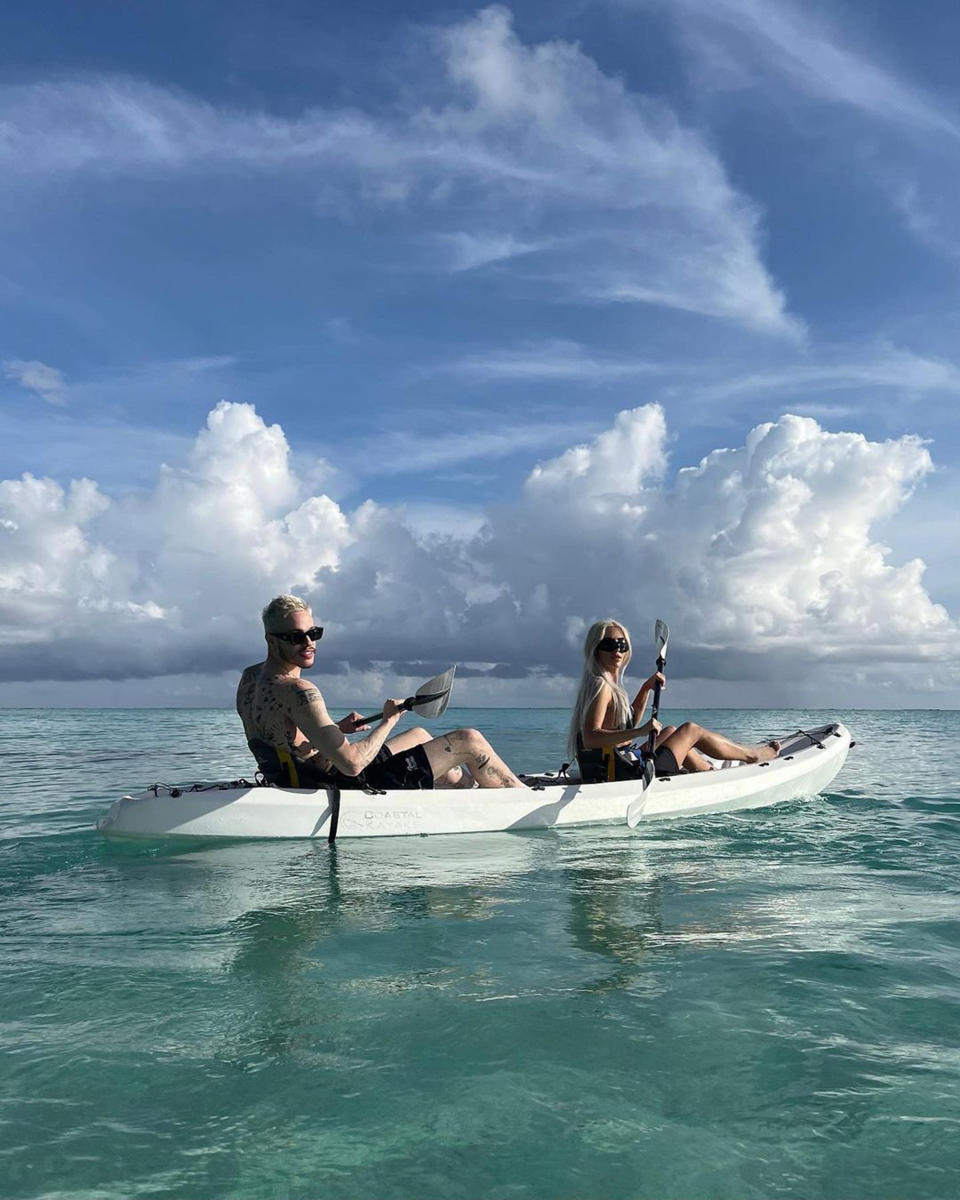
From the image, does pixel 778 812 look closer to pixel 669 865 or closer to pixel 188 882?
pixel 669 865

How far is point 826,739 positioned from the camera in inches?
557

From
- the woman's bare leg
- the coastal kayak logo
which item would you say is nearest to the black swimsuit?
the coastal kayak logo

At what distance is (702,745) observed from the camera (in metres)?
11.7

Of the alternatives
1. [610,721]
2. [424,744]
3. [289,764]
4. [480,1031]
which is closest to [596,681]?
[610,721]

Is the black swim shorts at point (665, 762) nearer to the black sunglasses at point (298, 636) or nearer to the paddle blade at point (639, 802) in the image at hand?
the paddle blade at point (639, 802)

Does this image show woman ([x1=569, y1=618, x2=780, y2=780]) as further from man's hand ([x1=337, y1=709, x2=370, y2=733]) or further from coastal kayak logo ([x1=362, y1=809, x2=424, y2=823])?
man's hand ([x1=337, y1=709, x2=370, y2=733])

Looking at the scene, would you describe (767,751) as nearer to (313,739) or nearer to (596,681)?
(596,681)

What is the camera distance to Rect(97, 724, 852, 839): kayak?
9203 millimetres

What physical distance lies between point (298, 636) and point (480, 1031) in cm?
488

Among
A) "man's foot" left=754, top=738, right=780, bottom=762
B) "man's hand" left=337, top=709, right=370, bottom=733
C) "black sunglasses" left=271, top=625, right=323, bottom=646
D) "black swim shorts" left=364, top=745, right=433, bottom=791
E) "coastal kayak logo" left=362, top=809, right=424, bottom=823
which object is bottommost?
"coastal kayak logo" left=362, top=809, right=424, bottom=823

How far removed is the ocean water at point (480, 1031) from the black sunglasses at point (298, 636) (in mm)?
2125

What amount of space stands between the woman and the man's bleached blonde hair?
11.0 ft

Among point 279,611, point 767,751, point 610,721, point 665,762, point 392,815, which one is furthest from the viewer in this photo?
point 767,751

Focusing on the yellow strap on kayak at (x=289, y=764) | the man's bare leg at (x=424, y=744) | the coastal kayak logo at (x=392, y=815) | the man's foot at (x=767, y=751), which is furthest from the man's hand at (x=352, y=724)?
the man's foot at (x=767, y=751)
